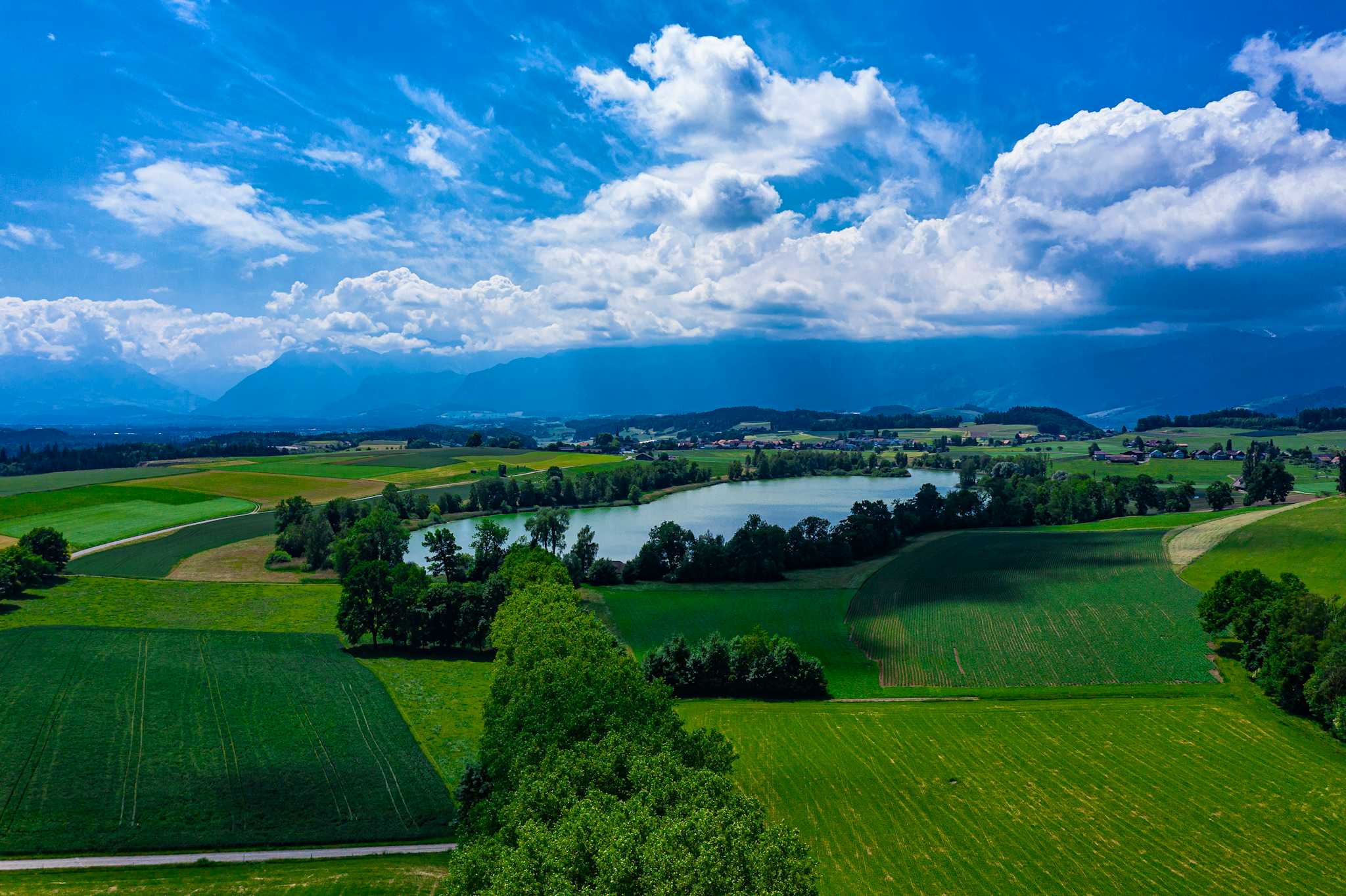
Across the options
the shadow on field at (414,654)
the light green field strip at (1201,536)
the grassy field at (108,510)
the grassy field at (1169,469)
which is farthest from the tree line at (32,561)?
the grassy field at (1169,469)

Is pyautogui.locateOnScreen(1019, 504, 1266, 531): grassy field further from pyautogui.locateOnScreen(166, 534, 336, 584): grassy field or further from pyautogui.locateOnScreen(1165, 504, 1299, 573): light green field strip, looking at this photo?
pyautogui.locateOnScreen(166, 534, 336, 584): grassy field

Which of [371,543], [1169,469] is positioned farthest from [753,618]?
[1169,469]

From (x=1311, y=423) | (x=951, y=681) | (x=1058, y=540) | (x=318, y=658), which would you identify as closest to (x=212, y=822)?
(x=318, y=658)

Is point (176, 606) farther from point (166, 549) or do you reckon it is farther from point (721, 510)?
point (721, 510)

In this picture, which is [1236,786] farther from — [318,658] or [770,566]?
[318,658]

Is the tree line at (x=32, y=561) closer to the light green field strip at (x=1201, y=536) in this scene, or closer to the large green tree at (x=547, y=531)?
the large green tree at (x=547, y=531)

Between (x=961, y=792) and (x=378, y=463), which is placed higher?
(x=378, y=463)

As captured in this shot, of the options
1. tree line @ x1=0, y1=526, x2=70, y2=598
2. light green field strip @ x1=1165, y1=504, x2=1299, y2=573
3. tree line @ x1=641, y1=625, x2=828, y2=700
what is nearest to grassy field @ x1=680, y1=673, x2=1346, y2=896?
tree line @ x1=641, y1=625, x2=828, y2=700
